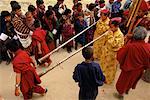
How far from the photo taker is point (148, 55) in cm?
533

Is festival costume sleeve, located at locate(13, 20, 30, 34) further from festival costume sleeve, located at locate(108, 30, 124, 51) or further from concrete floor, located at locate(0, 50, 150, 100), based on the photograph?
festival costume sleeve, located at locate(108, 30, 124, 51)

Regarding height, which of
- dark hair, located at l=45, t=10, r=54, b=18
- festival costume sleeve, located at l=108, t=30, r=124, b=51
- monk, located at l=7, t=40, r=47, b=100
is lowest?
monk, located at l=7, t=40, r=47, b=100

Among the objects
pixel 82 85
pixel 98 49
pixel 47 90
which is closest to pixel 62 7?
pixel 98 49

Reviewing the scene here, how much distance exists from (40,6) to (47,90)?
2360mm

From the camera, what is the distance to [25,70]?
5.42 metres

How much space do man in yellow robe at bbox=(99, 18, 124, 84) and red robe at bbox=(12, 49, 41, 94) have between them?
4.88ft

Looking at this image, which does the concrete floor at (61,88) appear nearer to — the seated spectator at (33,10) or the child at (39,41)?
the child at (39,41)

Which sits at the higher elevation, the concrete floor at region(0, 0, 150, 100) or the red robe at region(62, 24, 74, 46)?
the red robe at region(62, 24, 74, 46)

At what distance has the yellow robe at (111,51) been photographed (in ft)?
19.2

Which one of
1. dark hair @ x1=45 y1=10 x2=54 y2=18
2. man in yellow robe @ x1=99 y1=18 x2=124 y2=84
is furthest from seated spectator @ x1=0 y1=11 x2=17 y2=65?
man in yellow robe @ x1=99 y1=18 x2=124 y2=84

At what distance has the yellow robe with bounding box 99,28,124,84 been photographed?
587 cm

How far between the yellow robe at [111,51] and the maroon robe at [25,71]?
140cm

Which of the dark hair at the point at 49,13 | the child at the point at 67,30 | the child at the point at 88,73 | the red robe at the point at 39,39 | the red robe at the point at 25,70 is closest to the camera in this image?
the child at the point at 88,73

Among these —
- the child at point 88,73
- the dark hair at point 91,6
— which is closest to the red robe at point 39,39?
the dark hair at point 91,6
